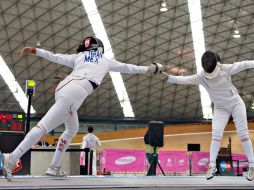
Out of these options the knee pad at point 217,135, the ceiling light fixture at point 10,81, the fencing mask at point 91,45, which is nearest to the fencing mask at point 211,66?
the knee pad at point 217,135

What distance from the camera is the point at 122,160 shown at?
17109 millimetres

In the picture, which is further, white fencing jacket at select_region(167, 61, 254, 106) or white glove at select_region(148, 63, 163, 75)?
white glove at select_region(148, 63, 163, 75)

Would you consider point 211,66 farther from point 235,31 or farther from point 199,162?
point 235,31

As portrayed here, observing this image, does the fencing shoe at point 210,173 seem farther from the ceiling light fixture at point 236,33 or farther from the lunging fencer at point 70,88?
the ceiling light fixture at point 236,33

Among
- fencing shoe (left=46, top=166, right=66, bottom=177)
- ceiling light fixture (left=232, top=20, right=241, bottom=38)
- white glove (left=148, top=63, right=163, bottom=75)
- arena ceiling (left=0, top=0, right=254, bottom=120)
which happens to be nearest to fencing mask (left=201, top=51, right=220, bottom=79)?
white glove (left=148, top=63, right=163, bottom=75)

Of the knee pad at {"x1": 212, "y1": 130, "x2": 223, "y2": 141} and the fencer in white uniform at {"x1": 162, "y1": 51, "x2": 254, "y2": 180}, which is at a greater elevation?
the fencer in white uniform at {"x1": 162, "y1": 51, "x2": 254, "y2": 180}

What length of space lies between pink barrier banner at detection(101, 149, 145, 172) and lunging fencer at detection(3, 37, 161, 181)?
1100 centimetres

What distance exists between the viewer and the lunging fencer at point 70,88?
4.92 metres

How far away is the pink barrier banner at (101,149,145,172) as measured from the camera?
16.7 metres

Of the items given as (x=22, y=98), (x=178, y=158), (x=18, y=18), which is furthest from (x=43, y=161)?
(x=22, y=98)

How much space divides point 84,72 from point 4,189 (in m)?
2.29

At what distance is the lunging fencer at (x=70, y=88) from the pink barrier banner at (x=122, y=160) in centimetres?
1100

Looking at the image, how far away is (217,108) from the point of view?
628 centimetres

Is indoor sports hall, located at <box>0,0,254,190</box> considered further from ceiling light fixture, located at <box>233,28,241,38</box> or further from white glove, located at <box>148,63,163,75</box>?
ceiling light fixture, located at <box>233,28,241,38</box>
